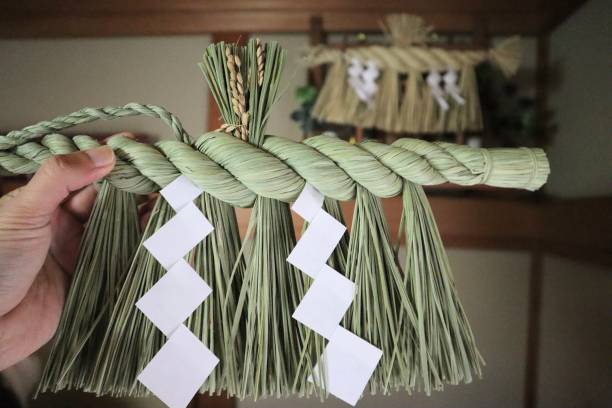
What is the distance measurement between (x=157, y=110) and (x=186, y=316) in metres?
Result: 0.24

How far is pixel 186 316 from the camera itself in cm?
38

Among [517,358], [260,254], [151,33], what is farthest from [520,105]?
[151,33]

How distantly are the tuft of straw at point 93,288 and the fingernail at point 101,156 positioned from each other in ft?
0.23

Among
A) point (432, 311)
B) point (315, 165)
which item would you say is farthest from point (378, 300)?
point (315, 165)

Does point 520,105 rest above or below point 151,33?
below

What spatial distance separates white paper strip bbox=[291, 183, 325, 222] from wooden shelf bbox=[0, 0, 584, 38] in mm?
875

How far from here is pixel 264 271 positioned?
1.28 feet

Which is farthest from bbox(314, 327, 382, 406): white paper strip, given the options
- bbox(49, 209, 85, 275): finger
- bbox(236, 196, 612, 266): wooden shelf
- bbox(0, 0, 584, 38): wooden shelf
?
bbox(0, 0, 584, 38): wooden shelf

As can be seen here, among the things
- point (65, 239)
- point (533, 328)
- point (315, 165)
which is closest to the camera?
point (315, 165)

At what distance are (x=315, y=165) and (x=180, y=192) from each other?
162 millimetres

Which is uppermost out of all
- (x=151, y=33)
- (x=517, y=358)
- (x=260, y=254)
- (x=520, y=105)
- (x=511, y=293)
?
(x=151, y=33)

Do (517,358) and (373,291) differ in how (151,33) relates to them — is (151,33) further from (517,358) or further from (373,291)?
(517,358)

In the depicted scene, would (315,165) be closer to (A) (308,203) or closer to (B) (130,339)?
(A) (308,203)

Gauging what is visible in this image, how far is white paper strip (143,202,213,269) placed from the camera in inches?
15.3
